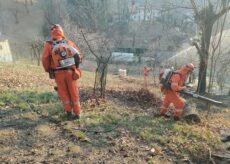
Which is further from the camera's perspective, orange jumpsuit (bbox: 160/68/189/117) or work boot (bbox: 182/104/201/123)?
work boot (bbox: 182/104/201/123)

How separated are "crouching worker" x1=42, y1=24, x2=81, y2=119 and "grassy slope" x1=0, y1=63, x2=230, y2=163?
30.6 inches

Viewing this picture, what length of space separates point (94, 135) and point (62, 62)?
5.86ft

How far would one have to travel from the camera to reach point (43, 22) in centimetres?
6969

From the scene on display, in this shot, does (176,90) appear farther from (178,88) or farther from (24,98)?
(24,98)

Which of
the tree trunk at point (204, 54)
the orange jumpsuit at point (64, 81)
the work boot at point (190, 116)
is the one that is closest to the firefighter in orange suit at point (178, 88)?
the work boot at point (190, 116)

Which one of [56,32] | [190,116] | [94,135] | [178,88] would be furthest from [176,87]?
[56,32]

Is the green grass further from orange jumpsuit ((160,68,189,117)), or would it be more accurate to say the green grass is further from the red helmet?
orange jumpsuit ((160,68,189,117))

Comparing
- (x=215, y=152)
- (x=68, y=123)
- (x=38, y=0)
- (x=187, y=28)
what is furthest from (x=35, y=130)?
(x=38, y=0)

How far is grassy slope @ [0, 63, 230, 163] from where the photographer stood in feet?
21.4

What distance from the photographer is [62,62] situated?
7.68m

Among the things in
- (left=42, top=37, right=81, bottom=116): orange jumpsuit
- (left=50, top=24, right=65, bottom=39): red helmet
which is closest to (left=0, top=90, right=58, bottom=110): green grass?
(left=42, top=37, right=81, bottom=116): orange jumpsuit

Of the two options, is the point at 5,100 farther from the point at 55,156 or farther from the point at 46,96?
the point at 55,156

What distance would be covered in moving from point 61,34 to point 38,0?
7572 cm

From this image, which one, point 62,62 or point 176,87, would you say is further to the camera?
point 176,87
